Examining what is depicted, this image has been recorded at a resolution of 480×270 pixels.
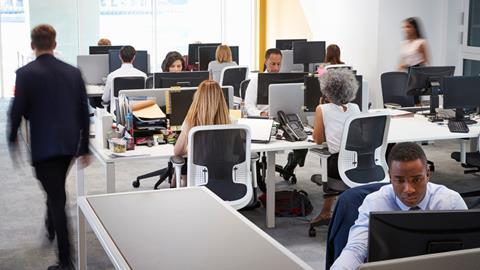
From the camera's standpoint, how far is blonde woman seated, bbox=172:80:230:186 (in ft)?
17.1

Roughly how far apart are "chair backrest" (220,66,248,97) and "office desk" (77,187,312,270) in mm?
5120

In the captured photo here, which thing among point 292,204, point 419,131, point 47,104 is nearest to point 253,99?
point 292,204

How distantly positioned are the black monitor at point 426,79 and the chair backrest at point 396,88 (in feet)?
2.84

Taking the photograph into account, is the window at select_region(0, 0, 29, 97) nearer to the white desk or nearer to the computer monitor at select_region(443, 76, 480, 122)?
the white desk

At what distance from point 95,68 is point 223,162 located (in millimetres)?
4895

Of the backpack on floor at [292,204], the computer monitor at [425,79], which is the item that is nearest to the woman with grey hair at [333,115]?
the backpack on floor at [292,204]

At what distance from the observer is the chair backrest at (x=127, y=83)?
303 inches

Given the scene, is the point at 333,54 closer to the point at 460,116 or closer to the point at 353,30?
the point at 353,30

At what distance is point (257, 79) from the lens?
714 centimetres

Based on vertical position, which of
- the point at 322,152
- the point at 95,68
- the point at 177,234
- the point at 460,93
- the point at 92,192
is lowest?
the point at 92,192

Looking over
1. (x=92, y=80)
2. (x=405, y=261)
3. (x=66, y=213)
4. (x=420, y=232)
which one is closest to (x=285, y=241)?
(x=66, y=213)

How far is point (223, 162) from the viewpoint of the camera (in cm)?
506

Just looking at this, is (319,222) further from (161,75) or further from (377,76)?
(377,76)

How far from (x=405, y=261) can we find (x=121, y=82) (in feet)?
20.4
